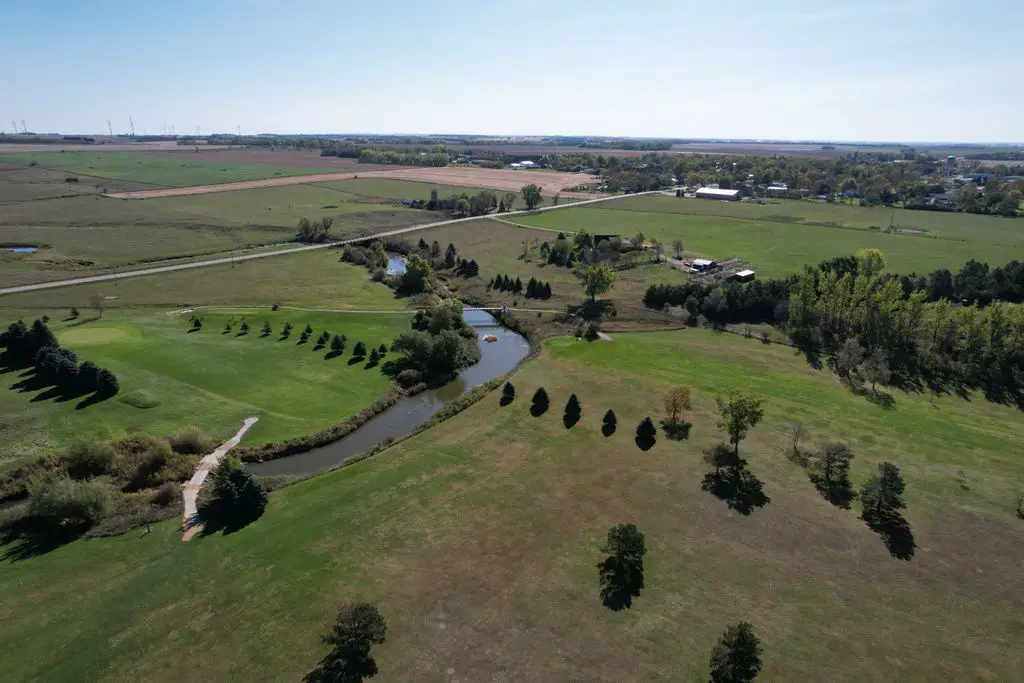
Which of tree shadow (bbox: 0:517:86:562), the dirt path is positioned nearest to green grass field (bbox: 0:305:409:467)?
the dirt path

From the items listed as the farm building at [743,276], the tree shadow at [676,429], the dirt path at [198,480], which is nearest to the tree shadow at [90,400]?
the dirt path at [198,480]

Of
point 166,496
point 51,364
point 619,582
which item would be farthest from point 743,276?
point 51,364

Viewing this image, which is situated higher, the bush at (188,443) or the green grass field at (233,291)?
the green grass field at (233,291)

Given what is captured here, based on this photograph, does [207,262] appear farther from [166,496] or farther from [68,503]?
[68,503]

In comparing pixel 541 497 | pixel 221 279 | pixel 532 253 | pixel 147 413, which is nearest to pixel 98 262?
pixel 221 279

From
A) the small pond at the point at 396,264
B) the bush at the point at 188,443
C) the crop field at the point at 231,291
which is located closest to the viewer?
the bush at the point at 188,443

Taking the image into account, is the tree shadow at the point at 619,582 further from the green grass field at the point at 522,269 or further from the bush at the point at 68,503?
the green grass field at the point at 522,269

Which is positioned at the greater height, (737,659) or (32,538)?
(737,659)
